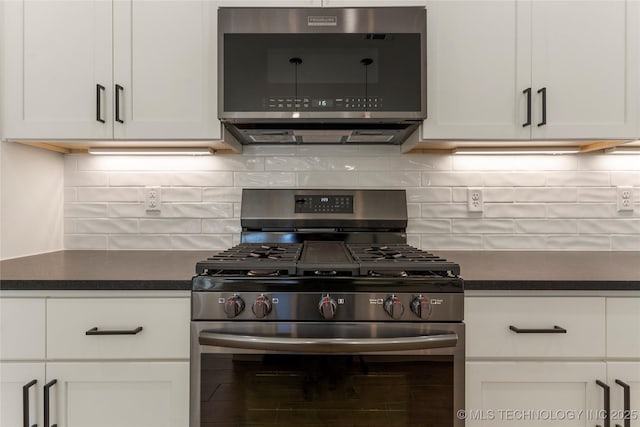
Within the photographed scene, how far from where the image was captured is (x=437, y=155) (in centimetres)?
186

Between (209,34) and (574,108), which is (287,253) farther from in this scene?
(574,108)

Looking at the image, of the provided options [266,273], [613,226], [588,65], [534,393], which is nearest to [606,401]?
[534,393]

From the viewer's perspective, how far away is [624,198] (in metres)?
1.83

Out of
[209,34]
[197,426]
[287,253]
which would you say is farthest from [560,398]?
[209,34]

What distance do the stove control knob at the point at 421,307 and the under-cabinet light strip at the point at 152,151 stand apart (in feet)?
3.60

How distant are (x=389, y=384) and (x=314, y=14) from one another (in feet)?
4.25

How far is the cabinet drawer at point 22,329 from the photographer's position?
47.1 inches

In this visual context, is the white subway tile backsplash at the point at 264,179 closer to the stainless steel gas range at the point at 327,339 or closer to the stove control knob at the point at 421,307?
the stainless steel gas range at the point at 327,339

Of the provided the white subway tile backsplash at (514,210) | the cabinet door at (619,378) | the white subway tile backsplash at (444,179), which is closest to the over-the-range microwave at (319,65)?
the white subway tile backsplash at (444,179)

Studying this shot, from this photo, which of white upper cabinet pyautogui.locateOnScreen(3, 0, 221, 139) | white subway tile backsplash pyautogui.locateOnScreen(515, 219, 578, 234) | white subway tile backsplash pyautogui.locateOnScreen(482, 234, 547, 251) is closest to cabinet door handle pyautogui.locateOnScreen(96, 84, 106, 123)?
white upper cabinet pyautogui.locateOnScreen(3, 0, 221, 139)

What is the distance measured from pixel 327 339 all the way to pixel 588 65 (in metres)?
1.41

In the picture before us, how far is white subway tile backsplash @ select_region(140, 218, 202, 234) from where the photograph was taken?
6.08 feet

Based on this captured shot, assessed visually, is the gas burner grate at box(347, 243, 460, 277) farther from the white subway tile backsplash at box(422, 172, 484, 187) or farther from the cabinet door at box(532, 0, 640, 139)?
the cabinet door at box(532, 0, 640, 139)

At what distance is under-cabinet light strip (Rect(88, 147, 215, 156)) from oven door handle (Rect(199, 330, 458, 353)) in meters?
0.90
